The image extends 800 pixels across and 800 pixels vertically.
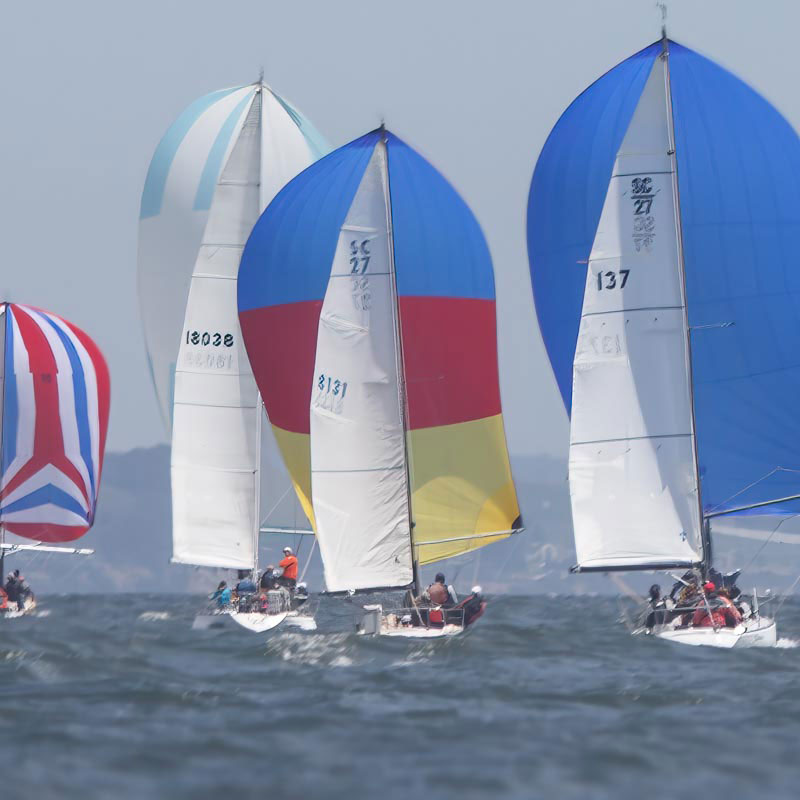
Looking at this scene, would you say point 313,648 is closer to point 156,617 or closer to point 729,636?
point 729,636

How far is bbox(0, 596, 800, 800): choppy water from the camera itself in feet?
39.7

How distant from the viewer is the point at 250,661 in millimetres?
20312

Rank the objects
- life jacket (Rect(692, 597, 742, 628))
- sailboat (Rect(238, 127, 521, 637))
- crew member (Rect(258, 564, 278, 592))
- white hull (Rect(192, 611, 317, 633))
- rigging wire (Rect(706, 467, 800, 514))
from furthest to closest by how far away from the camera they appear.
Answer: crew member (Rect(258, 564, 278, 592))
white hull (Rect(192, 611, 317, 633))
sailboat (Rect(238, 127, 521, 637))
rigging wire (Rect(706, 467, 800, 514))
life jacket (Rect(692, 597, 742, 628))

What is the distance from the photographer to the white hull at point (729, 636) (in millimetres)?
20938

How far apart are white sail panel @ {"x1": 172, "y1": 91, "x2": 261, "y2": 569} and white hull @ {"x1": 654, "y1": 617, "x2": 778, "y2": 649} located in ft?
35.5

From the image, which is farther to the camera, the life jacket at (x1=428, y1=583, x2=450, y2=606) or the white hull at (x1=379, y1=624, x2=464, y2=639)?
the life jacket at (x1=428, y1=583, x2=450, y2=606)

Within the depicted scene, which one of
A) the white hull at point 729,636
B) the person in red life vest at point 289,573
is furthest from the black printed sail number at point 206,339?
the white hull at point 729,636

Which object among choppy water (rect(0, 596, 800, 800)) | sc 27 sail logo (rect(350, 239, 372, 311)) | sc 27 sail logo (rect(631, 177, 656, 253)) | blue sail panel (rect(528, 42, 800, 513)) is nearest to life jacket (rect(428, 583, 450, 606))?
choppy water (rect(0, 596, 800, 800))

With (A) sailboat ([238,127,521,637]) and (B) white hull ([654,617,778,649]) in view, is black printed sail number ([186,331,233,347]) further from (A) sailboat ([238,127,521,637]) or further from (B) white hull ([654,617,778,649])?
(B) white hull ([654,617,778,649])

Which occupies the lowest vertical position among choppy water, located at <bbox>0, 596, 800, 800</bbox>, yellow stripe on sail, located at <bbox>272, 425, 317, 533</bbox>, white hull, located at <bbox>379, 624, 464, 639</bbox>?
choppy water, located at <bbox>0, 596, 800, 800</bbox>

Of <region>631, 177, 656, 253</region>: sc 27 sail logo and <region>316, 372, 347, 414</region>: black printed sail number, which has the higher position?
<region>631, 177, 656, 253</region>: sc 27 sail logo

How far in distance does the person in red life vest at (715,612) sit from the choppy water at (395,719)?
41cm

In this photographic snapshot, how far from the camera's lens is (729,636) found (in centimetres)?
2094

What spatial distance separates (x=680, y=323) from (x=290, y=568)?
844cm
